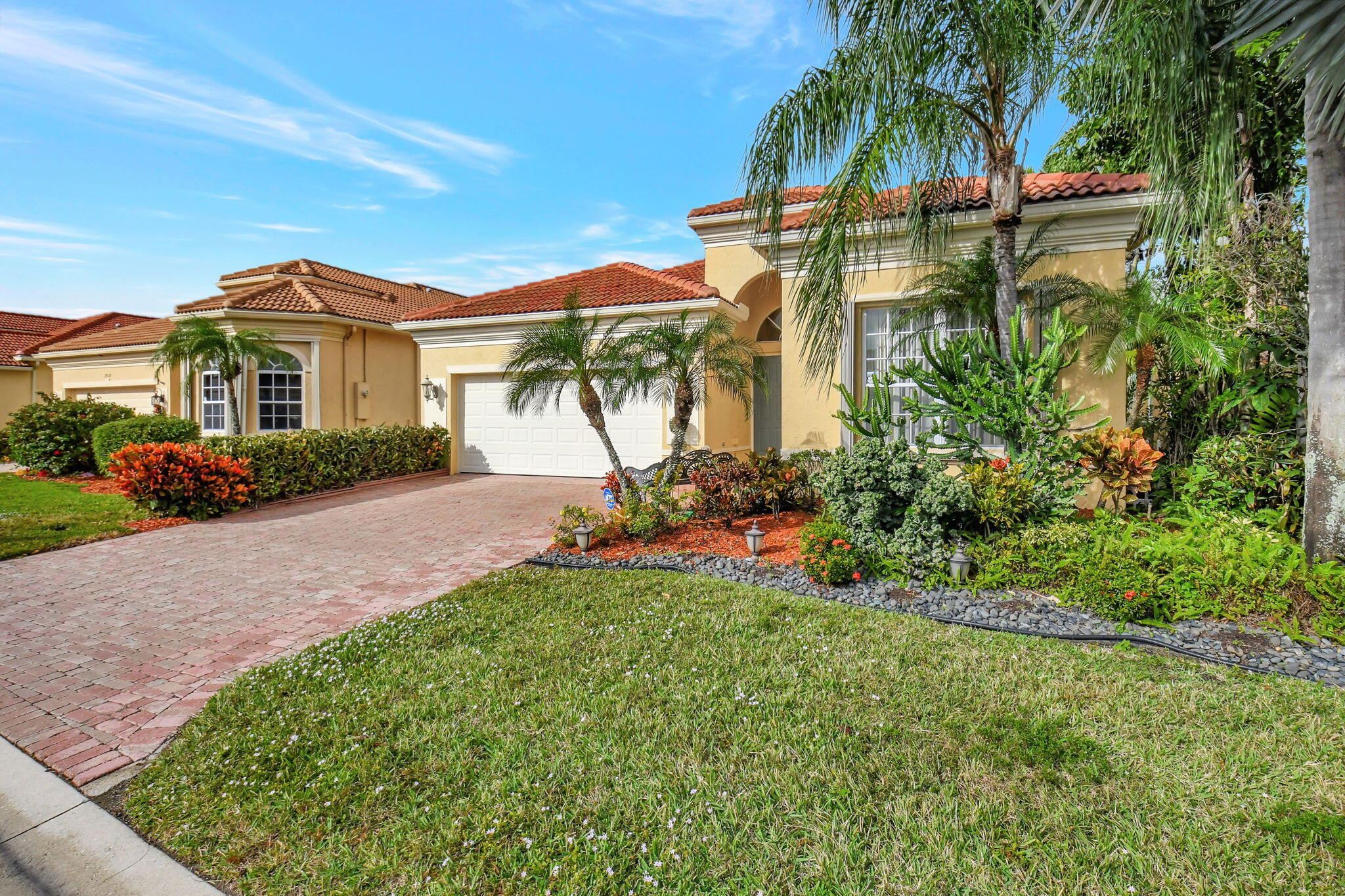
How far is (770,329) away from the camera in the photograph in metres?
15.9

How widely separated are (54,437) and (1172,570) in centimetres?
2312

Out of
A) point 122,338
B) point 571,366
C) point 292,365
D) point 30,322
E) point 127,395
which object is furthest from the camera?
point 30,322

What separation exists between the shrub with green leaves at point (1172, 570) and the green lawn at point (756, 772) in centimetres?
89

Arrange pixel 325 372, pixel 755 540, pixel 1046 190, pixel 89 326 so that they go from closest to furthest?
pixel 755 540
pixel 1046 190
pixel 325 372
pixel 89 326

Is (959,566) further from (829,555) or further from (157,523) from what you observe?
(157,523)

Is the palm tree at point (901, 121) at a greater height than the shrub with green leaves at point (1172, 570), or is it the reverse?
the palm tree at point (901, 121)

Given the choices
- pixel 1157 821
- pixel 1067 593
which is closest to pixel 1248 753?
pixel 1157 821

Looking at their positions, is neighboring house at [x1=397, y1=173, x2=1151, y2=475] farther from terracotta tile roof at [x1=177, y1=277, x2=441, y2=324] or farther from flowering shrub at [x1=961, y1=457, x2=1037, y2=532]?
flowering shrub at [x1=961, y1=457, x2=1037, y2=532]

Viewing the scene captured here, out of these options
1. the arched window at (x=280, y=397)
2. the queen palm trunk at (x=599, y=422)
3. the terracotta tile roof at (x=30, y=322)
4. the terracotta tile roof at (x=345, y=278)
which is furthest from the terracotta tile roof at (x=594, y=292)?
the terracotta tile roof at (x=30, y=322)

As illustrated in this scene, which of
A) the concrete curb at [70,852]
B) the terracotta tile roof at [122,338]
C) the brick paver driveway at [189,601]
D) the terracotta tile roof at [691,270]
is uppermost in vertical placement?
the terracotta tile roof at [691,270]

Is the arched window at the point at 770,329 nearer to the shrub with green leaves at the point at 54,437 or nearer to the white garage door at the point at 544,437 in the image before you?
the white garage door at the point at 544,437

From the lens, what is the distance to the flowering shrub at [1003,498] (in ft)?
20.9

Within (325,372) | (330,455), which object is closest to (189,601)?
(330,455)

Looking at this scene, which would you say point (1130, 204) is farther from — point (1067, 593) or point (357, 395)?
point (357, 395)
